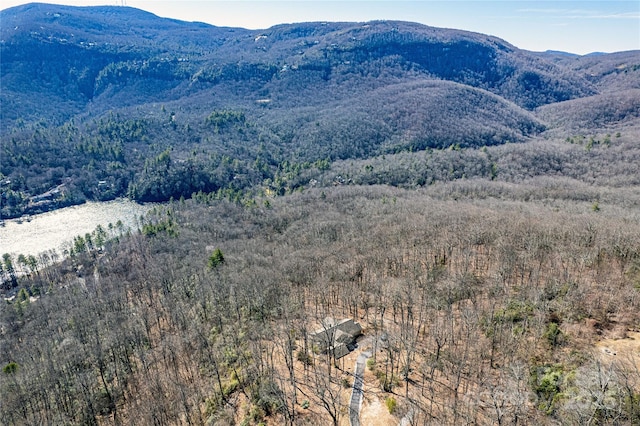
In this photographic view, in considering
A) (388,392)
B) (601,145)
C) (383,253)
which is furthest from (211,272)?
(601,145)

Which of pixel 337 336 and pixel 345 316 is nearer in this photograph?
pixel 337 336

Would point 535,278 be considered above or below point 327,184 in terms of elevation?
above

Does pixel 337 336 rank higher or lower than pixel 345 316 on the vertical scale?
higher

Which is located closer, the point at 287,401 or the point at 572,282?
the point at 287,401

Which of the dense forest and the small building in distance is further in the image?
the small building in distance

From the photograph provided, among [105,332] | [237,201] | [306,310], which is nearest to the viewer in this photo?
[306,310]

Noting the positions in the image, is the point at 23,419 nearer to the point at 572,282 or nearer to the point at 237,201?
the point at 572,282

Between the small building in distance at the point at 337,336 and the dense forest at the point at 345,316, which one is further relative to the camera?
the small building in distance at the point at 337,336

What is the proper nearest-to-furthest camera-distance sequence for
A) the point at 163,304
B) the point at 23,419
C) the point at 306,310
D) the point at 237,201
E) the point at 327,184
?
the point at 23,419
the point at 306,310
the point at 163,304
the point at 237,201
the point at 327,184
